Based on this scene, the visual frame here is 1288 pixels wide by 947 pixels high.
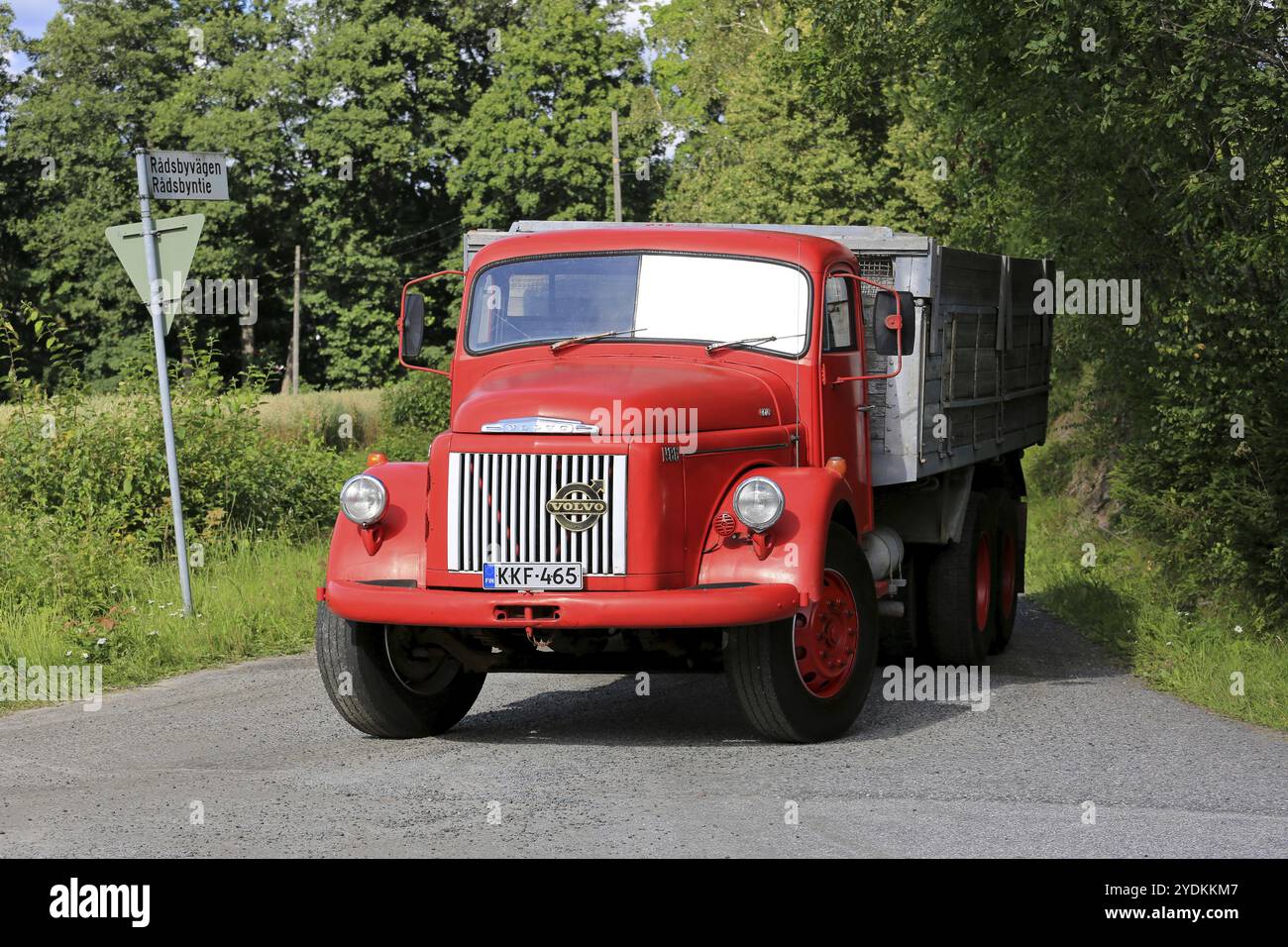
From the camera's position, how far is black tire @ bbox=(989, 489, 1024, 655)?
525 inches

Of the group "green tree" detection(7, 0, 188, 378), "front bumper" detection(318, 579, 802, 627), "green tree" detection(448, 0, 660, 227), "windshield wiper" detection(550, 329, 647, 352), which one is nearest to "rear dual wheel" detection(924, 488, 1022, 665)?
"windshield wiper" detection(550, 329, 647, 352)

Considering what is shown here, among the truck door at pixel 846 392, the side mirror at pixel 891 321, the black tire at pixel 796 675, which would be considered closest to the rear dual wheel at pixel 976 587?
the truck door at pixel 846 392

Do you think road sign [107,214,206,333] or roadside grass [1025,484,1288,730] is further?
road sign [107,214,206,333]

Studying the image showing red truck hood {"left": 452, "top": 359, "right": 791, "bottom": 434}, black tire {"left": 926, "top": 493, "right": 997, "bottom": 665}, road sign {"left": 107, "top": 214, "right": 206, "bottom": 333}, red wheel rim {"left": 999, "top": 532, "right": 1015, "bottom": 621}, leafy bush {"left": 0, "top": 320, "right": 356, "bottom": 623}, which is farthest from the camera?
leafy bush {"left": 0, "top": 320, "right": 356, "bottom": 623}

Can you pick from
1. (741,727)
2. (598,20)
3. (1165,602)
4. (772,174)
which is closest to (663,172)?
(598,20)

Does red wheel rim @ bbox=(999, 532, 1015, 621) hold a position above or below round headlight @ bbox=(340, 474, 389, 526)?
below

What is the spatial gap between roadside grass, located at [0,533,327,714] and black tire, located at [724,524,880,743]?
181 inches

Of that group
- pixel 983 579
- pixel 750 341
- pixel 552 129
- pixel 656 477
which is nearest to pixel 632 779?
pixel 656 477

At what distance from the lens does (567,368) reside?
9.31 m

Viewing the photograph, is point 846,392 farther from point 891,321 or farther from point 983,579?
point 983,579

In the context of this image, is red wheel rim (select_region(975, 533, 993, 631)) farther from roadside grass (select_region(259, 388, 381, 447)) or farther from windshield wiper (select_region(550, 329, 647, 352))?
roadside grass (select_region(259, 388, 381, 447))

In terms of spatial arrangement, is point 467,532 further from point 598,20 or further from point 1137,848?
point 598,20

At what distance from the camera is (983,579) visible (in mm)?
13039

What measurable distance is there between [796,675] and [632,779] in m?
1.12
